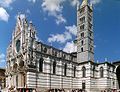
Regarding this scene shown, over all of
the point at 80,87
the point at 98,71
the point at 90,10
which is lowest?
the point at 80,87

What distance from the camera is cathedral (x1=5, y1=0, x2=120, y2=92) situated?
43625mm

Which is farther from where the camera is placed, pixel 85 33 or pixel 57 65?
pixel 85 33

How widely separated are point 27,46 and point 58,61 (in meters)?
8.61

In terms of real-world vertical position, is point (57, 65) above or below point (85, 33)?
below

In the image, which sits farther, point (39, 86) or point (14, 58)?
point (14, 58)

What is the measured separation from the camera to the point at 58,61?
4897 cm

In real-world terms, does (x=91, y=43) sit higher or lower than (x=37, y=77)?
higher

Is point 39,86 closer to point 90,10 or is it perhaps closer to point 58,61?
point 58,61

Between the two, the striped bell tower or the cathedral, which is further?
the striped bell tower

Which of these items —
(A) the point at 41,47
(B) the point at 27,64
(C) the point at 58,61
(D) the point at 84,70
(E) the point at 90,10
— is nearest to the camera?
(B) the point at 27,64

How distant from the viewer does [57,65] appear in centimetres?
4841

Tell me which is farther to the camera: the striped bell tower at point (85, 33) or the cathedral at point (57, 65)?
the striped bell tower at point (85, 33)

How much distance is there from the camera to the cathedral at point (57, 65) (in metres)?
43.6

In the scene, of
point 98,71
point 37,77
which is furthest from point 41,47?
point 98,71
